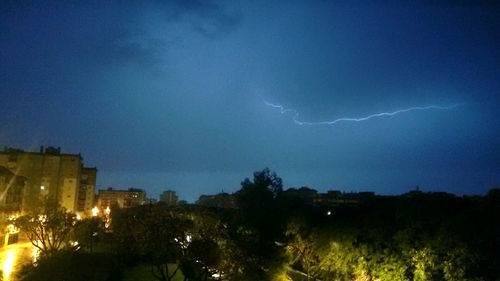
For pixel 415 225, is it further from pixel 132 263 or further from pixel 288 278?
pixel 132 263

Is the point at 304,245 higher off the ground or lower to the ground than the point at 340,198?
lower

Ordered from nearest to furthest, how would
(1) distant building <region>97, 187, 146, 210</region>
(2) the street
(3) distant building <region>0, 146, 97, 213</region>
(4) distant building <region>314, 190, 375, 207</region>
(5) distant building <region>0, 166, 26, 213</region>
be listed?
(2) the street
(5) distant building <region>0, 166, 26, 213</region>
(3) distant building <region>0, 146, 97, 213</region>
(4) distant building <region>314, 190, 375, 207</region>
(1) distant building <region>97, 187, 146, 210</region>

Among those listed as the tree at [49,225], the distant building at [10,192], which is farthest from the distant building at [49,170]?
the tree at [49,225]

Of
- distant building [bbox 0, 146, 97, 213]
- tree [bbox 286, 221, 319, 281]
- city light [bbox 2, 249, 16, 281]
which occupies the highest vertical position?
distant building [bbox 0, 146, 97, 213]

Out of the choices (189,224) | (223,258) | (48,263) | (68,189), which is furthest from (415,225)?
(68,189)

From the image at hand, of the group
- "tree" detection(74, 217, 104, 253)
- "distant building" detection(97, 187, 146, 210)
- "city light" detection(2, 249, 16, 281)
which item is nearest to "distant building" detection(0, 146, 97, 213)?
"city light" detection(2, 249, 16, 281)

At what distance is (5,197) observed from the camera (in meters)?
46.9

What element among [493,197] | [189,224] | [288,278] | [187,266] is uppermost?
[493,197]

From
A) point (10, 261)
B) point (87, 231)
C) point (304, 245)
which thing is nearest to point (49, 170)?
point (87, 231)

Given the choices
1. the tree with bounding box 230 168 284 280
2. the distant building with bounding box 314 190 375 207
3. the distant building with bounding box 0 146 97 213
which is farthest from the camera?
the distant building with bounding box 314 190 375 207

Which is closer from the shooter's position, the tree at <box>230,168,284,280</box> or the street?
the tree at <box>230,168,284,280</box>

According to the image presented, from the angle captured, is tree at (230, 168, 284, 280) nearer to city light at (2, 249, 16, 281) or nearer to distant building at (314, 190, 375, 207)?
city light at (2, 249, 16, 281)

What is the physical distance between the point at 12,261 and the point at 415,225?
1058 inches

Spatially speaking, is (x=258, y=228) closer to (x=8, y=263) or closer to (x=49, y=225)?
(x=49, y=225)
